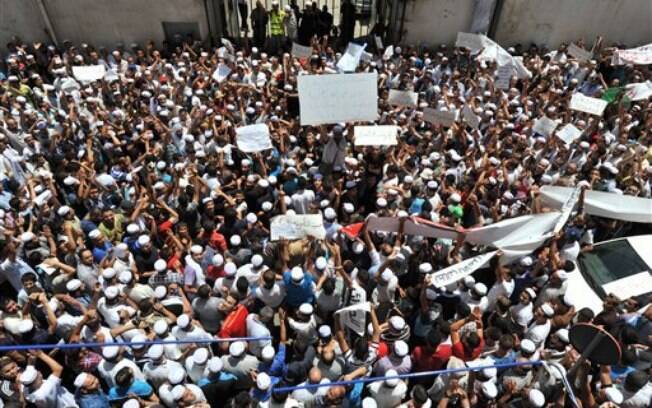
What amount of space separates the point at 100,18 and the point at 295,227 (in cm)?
1033

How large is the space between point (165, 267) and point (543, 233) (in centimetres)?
460

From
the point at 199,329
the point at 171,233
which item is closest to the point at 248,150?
the point at 171,233

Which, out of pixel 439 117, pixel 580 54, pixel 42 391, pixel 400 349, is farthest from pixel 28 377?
pixel 580 54

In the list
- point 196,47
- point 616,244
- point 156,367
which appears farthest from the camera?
point 196,47

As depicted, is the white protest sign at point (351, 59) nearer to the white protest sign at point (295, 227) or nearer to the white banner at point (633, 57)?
the white protest sign at point (295, 227)

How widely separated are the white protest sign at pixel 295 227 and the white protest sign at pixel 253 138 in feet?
6.71

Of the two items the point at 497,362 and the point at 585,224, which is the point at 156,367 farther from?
the point at 585,224

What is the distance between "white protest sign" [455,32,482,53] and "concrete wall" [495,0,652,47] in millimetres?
2839

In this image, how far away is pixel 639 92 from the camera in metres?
8.99

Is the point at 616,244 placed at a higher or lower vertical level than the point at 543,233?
lower

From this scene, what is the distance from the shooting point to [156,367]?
13.0ft

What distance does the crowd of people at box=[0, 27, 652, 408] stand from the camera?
159 inches

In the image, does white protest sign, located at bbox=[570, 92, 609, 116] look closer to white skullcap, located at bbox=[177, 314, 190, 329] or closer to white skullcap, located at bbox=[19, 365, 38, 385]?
white skullcap, located at bbox=[177, 314, 190, 329]

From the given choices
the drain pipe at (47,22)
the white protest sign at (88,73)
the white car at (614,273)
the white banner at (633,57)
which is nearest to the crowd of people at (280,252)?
the white car at (614,273)
